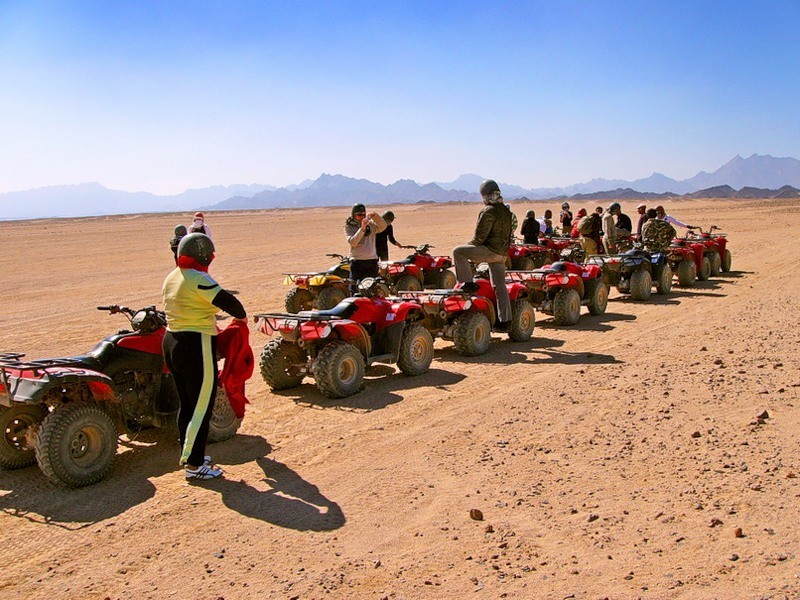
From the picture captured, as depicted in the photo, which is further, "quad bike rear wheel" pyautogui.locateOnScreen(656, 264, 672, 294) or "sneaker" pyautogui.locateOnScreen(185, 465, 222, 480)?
"quad bike rear wheel" pyautogui.locateOnScreen(656, 264, 672, 294)

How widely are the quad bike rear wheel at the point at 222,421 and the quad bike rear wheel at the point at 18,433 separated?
1329mm

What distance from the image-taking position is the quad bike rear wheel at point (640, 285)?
569 inches

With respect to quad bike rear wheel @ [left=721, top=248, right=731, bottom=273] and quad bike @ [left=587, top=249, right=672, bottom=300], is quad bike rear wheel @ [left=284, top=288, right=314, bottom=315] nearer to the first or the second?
quad bike @ [left=587, top=249, right=672, bottom=300]

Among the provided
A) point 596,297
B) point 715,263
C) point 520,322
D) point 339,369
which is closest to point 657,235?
point 715,263

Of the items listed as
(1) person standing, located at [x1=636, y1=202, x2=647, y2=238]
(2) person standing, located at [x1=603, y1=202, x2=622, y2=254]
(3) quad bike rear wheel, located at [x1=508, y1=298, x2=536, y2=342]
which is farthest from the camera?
(2) person standing, located at [x1=603, y1=202, x2=622, y2=254]

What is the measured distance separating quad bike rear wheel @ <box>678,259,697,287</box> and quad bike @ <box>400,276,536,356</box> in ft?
25.8

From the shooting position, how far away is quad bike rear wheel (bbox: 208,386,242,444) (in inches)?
255

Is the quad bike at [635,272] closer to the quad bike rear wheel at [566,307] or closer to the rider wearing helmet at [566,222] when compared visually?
the quad bike rear wheel at [566,307]

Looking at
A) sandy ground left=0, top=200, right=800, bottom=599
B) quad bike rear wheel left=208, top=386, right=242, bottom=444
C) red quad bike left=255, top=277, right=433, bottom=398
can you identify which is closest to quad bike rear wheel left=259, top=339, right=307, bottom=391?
red quad bike left=255, top=277, right=433, bottom=398

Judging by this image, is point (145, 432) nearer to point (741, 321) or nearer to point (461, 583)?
point (461, 583)

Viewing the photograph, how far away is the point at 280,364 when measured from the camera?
26.6 feet

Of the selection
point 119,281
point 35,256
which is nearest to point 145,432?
point 119,281

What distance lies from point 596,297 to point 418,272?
11.5 feet

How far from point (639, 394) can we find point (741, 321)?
189 inches
